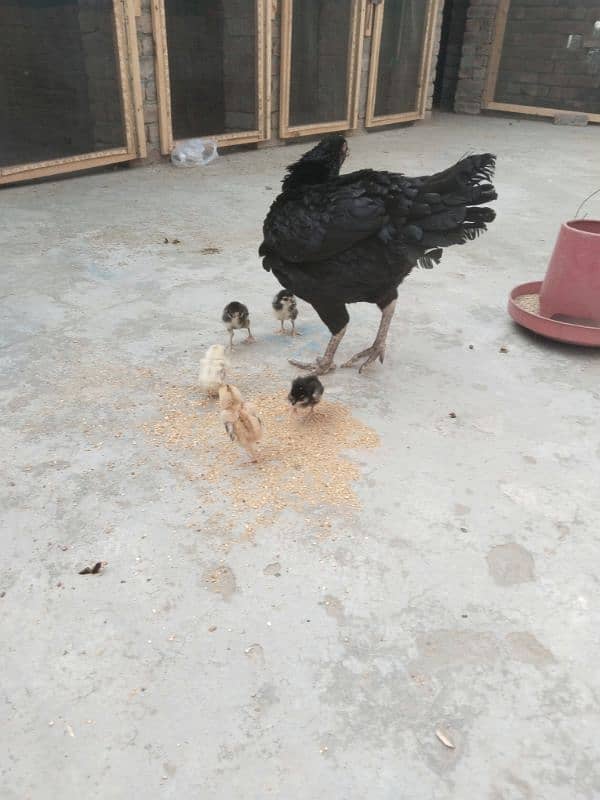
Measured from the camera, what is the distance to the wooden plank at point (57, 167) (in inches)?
268

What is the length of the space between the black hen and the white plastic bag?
563cm

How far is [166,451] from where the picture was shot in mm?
2742

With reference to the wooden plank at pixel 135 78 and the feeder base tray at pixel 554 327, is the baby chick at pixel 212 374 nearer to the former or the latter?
the feeder base tray at pixel 554 327

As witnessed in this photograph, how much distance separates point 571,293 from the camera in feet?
12.5

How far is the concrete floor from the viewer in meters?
1.60

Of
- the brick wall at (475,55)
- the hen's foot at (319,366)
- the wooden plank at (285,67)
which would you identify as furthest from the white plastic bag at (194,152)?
the brick wall at (475,55)

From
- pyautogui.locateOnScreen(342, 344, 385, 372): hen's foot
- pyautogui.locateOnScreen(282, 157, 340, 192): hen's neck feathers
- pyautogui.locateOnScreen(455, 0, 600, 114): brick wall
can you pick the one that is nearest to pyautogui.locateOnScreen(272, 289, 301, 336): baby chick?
pyautogui.locateOnScreen(342, 344, 385, 372): hen's foot

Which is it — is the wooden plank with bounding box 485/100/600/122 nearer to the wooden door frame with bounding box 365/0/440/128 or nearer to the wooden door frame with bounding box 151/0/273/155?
the wooden door frame with bounding box 365/0/440/128

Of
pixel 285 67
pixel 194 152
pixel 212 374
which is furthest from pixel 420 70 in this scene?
pixel 212 374

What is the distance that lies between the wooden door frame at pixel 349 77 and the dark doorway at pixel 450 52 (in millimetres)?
5739

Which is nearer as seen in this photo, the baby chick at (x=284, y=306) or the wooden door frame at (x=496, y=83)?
the baby chick at (x=284, y=306)

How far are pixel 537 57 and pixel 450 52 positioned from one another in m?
2.24

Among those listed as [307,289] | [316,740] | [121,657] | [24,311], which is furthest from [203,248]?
[316,740]

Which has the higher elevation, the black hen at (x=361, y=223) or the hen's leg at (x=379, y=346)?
the black hen at (x=361, y=223)
